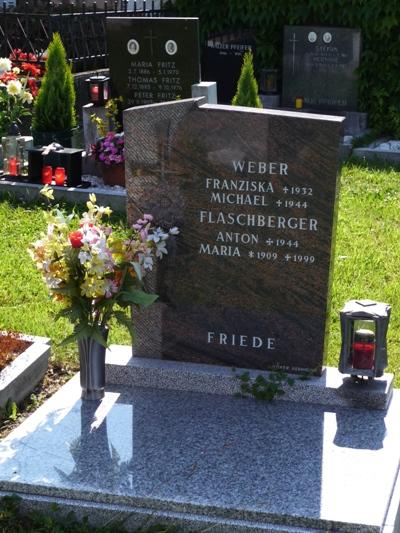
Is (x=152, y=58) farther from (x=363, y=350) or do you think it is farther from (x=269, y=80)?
(x=363, y=350)

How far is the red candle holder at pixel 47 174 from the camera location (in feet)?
30.2

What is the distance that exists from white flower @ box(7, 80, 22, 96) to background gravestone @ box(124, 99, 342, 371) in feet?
17.7

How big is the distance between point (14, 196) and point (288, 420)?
5.03 m

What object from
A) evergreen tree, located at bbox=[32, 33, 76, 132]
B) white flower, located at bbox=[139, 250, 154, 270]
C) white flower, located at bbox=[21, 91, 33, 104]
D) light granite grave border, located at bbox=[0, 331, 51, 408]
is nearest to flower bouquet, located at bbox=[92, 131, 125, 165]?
evergreen tree, located at bbox=[32, 33, 76, 132]

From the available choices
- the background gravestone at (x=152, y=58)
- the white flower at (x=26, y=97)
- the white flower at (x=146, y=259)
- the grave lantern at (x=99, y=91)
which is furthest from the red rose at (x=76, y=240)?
the white flower at (x=26, y=97)

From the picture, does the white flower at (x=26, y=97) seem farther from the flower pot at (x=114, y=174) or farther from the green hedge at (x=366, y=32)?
the green hedge at (x=366, y=32)

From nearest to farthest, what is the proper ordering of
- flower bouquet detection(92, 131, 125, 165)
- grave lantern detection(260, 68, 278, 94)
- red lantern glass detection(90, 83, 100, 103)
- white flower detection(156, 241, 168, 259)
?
white flower detection(156, 241, 168, 259), flower bouquet detection(92, 131, 125, 165), red lantern glass detection(90, 83, 100, 103), grave lantern detection(260, 68, 278, 94)

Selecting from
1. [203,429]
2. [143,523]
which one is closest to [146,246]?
[203,429]

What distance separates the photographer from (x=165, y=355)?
17.7ft

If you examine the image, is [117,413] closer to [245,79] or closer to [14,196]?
[14,196]

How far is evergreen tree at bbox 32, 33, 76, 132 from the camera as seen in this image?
10.2 m

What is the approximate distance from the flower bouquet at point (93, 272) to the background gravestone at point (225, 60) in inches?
339

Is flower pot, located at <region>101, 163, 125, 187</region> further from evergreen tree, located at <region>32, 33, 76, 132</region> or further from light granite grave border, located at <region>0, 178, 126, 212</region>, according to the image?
evergreen tree, located at <region>32, 33, 76, 132</region>

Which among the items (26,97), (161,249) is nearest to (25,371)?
(161,249)
